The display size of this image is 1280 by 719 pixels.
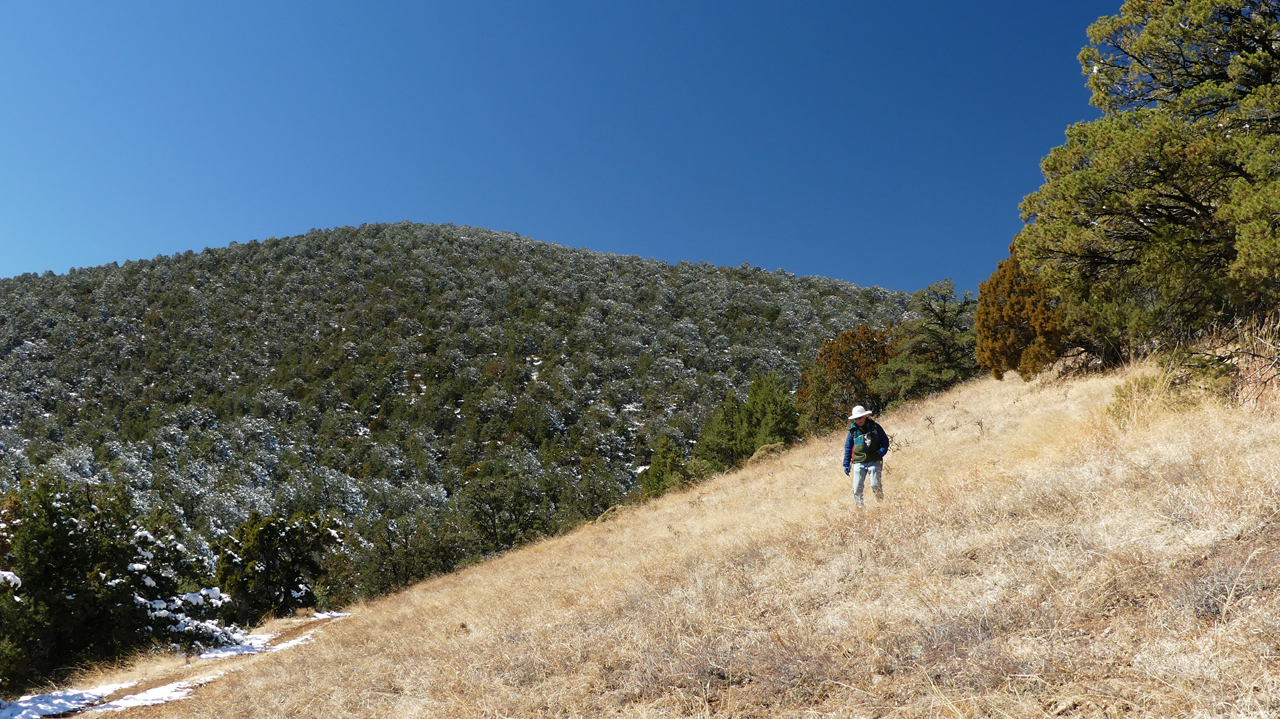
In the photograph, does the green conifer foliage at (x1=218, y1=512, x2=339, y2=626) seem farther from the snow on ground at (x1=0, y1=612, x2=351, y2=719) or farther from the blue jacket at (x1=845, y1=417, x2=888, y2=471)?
the blue jacket at (x1=845, y1=417, x2=888, y2=471)

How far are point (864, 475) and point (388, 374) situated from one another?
384 feet

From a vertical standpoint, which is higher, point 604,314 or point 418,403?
point 604,314

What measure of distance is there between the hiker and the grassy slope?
362mm

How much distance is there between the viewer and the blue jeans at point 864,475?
922cm

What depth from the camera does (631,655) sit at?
5012mm

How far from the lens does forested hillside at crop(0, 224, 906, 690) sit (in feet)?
226

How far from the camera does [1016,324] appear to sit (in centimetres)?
2114

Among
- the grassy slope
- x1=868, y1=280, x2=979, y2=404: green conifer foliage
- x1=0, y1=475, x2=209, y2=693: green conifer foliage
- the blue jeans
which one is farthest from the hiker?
x1=868, y1=280, x2=979, y2=404: green conifer foliage

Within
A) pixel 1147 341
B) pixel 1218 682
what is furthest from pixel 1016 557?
pixel 1147 341

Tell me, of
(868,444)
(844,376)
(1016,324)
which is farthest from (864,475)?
(844,376)

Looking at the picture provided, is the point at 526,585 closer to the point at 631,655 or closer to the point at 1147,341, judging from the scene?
the point at 631,655

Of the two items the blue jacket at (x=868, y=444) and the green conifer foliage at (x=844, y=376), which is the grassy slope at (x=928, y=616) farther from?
the green conifer foliage at (x=844, y=376)

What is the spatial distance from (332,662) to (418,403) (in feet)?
342

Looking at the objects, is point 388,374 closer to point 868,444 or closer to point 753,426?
point 753,426
